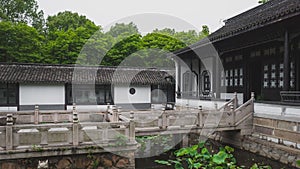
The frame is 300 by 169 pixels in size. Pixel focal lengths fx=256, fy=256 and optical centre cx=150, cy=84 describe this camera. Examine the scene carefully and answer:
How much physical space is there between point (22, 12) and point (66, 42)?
7235 millimetres

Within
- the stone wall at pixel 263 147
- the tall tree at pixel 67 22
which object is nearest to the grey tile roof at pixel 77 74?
the stone wall at pixel 263 147

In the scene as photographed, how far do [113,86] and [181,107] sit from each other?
5400 mm

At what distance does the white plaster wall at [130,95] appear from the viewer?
1805 centimetres

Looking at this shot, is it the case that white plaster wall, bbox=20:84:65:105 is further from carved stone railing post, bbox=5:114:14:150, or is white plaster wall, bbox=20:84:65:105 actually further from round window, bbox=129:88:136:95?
carved stone railing post, bbox=5:114:14:150

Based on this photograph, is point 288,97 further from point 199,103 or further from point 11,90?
point 11,90

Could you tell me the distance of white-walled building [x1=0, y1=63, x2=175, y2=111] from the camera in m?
15.7

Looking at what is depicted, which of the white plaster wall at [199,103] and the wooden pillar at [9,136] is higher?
the white plaster wall at [199,103]

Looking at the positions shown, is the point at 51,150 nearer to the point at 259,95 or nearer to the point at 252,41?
the point at 252,41

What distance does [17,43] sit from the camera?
23.1 meters

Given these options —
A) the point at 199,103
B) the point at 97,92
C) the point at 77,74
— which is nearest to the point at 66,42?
the point at 77,74

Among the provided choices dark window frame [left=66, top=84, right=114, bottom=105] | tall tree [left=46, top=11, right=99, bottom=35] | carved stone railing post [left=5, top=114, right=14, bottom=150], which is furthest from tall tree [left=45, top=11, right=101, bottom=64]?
carved stone railing post [left=5, top=114, right=14, bottom=150]

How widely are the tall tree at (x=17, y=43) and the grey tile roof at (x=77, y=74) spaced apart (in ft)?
22.9

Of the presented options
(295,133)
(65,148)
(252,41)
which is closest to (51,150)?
(65,148)

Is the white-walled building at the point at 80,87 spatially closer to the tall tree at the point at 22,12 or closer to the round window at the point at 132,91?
the round window at the point at 132,91
